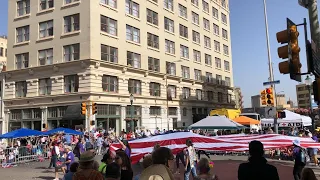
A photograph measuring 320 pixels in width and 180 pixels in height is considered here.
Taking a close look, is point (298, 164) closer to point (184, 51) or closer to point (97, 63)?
point (97, 63)

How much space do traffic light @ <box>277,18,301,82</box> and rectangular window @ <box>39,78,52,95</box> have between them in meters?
33.0

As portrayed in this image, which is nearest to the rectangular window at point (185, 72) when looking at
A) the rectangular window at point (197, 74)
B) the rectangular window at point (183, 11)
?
the rectangular window at point (197, 74)

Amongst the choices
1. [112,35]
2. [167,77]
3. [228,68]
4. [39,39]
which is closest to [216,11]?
[228,68]

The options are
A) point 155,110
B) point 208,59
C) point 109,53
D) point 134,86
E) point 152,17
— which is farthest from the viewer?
point 208,59

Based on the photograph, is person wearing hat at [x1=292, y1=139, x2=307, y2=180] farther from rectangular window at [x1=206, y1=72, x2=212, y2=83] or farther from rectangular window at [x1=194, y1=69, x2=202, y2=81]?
rectangular window at [x1=206, y1=72, x2=212, y2=83]

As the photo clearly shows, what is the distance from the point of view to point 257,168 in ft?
15.4

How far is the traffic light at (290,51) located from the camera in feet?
24.0

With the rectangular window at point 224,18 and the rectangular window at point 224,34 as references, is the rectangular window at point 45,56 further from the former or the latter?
the rectangular window at point 224,18

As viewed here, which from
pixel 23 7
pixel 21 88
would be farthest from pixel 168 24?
pixel 21 88

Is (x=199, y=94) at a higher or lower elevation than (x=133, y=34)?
lower

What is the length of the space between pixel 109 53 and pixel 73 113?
309 inches

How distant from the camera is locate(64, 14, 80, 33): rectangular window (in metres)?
35.9

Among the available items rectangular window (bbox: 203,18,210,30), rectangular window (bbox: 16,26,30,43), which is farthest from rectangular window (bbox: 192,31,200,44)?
rectangular window (bbox: 16,26,30,43)

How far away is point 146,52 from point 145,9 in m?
5.81
